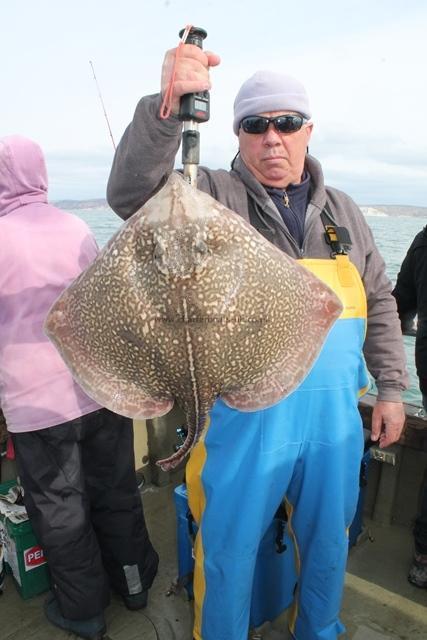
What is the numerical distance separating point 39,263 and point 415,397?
11275 millimetres

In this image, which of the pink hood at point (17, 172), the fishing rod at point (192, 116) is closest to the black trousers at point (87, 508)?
the pink hood at point (17, 172)

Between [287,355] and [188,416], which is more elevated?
[287,355]

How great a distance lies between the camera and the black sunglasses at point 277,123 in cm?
243

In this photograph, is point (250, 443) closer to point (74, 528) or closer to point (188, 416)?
point (188, 416)

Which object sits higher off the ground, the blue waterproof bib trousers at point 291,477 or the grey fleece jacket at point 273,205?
the grey fleece jacket at point 273,205

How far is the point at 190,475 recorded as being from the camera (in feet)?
8.52

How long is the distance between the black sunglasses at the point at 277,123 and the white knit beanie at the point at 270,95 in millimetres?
30

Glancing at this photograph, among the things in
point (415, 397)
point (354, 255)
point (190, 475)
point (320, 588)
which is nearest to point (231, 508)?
point (190, 475)

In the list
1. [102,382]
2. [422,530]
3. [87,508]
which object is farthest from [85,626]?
[422,530]

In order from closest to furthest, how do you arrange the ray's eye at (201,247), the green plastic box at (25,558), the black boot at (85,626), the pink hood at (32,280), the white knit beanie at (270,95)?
1. the ray's eye at (201,247)
2. the white knit beanie at (270,95)
3. the pink hood at (32,280)
4. the black boot at (85,626)
5. the green plastic box at (25,558)

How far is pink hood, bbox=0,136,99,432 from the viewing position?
→ 2701 mm

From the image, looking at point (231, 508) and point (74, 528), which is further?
point (74, 528)

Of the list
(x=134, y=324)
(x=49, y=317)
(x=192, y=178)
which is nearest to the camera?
(x=192, y=178)

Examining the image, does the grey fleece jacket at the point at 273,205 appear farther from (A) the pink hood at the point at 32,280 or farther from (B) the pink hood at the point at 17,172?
(B) the pink hood at the point at 17,172
